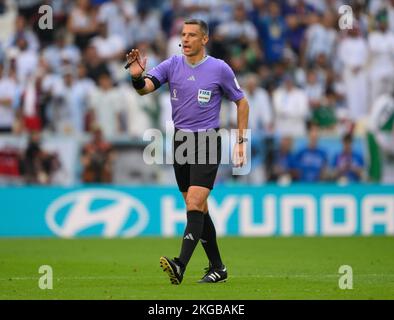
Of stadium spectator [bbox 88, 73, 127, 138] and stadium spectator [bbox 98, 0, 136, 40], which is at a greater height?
stadium spectator [bbox 98, 0, 136, 40]

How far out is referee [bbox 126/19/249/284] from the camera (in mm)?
11305

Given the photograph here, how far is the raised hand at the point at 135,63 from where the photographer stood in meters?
11.1

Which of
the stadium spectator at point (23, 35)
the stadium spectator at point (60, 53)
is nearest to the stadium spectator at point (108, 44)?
the stadium spectator at point (60, 53)

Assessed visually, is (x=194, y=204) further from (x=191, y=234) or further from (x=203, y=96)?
(x=203, y=96)

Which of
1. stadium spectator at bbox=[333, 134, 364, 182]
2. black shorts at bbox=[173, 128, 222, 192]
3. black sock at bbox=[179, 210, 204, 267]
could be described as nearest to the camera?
black sock at bbox=[179, 210, 204, 267]

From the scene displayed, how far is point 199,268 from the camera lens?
13703mm

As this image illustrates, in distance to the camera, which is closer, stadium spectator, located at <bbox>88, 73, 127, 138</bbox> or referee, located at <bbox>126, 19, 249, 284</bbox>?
referee, located at <bbox>126, 19, 249, 284</bbox>

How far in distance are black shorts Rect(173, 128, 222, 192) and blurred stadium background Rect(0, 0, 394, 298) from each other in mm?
6248

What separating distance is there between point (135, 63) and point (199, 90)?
0.83 m

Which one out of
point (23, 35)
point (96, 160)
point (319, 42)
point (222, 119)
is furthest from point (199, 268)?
point (319, 42)

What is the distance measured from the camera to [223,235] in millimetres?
21000

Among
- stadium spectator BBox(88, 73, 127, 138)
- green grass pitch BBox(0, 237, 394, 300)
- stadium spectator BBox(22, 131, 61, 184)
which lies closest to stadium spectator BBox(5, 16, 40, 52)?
stadium spectator BBox(88, 73, 127, 138)

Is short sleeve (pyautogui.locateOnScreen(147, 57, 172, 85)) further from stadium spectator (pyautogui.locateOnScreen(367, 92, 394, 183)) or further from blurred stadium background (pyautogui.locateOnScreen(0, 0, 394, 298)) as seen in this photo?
stadium spectator (pyautogui.locateOnScreen(367, 92, 394, 183))

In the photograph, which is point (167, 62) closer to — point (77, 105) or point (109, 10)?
point (77, 105)
